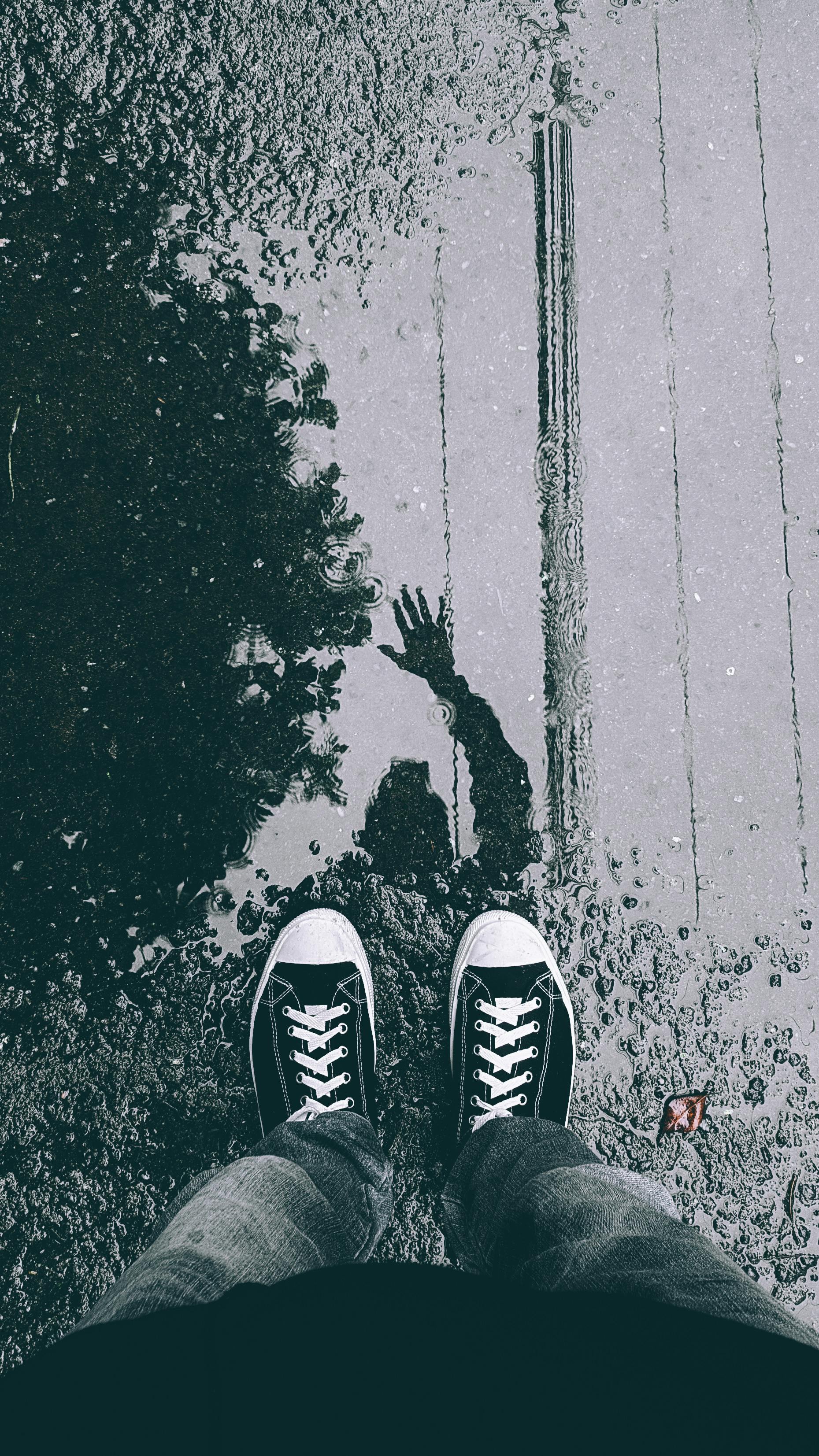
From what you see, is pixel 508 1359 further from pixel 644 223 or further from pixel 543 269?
pixel 644 223

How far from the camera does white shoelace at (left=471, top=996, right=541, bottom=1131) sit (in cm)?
171

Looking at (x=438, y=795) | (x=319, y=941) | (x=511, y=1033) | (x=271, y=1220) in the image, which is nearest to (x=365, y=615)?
(x=438, y=795)

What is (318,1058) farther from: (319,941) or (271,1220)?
(271,1220)

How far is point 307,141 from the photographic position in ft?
5.67

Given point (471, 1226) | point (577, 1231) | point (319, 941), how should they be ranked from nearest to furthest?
1. point (577, 1231)
2. point (471, 1226)
3. point (319, 941)

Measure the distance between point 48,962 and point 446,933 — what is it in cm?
85

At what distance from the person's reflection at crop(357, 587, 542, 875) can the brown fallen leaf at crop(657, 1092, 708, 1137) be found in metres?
0.60

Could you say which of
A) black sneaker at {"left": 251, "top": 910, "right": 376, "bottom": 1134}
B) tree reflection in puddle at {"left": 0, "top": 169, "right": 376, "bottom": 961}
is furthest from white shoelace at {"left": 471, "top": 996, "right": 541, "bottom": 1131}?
tree reflection in puddle at {"left": 0, "top": 169, "right": 376, "bottom": 961}

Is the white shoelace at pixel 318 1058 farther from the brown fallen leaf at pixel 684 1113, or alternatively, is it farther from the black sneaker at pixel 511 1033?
the brown fallen leaf at pixel 684 1113

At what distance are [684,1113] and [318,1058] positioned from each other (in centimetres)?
80

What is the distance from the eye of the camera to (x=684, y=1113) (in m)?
1.70

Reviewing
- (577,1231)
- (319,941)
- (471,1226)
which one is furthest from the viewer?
(319,941)

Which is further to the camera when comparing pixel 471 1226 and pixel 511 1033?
pixel 511 1033

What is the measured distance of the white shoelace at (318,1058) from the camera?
67.1 inches
